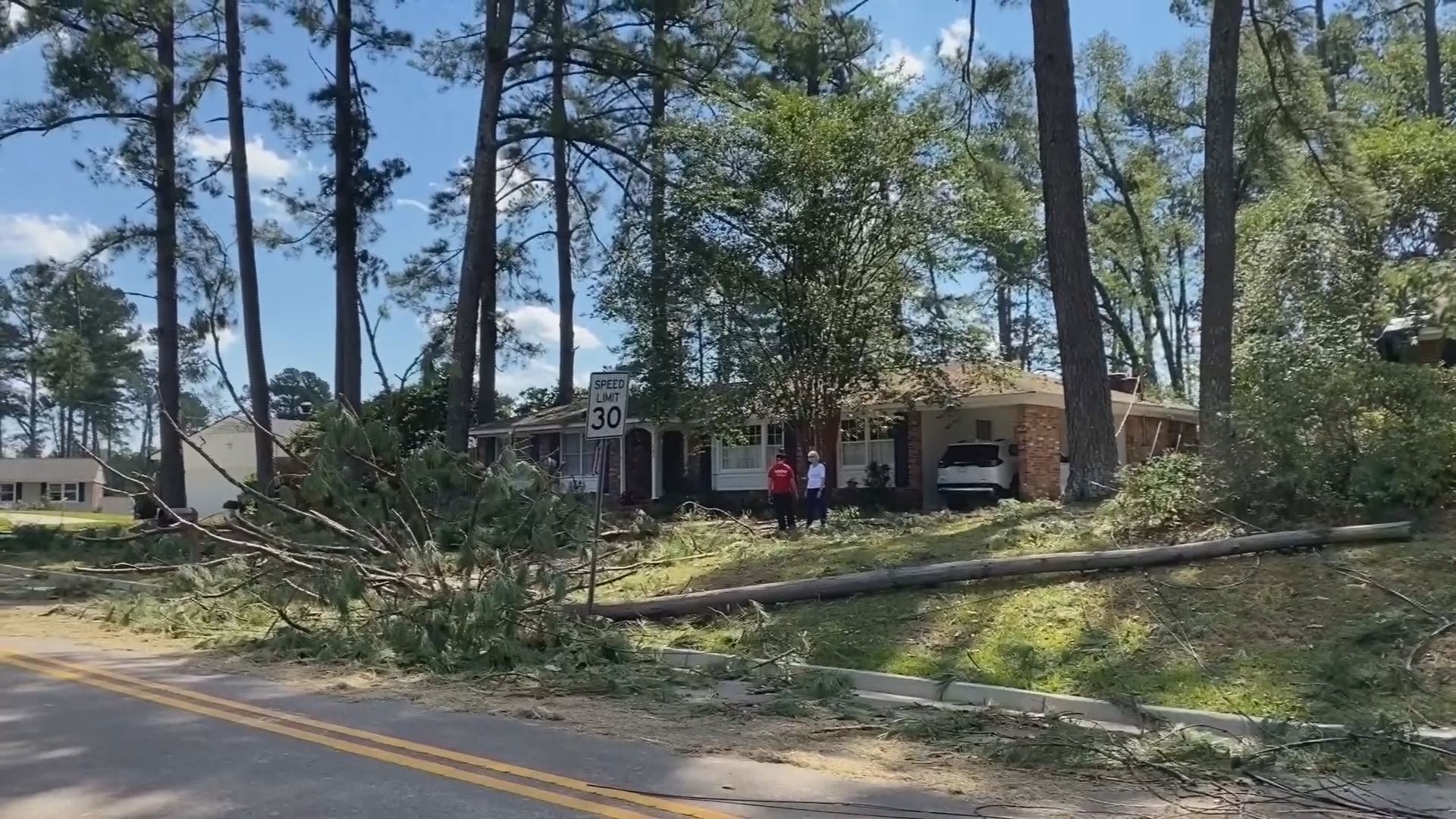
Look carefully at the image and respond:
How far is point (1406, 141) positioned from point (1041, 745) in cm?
2559

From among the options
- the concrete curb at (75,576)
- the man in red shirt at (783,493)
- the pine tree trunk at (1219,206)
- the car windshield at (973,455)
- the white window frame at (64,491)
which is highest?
the pine tree trunk at (1219,206)

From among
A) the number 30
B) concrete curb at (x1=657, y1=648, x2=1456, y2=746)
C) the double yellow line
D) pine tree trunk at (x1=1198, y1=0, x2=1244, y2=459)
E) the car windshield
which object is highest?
pine tree trunk at (x1=1198, y1=0, x2=1244, y2=459)

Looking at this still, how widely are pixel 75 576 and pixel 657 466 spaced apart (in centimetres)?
1747

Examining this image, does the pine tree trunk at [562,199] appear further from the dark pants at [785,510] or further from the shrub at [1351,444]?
the shrub at [1351,444]

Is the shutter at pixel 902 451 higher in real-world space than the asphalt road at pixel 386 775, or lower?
higher

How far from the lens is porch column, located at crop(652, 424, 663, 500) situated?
3325cm

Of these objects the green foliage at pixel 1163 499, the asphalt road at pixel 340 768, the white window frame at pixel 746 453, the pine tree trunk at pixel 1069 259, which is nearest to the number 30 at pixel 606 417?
the asphalt road at pixel 340 768

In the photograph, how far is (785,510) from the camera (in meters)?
19.2

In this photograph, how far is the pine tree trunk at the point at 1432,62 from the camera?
3022 cm

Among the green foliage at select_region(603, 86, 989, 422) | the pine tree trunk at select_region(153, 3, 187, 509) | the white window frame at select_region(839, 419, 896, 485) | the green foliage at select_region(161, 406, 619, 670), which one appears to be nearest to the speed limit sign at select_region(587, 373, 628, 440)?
the green foliage at select_region(161, 406, 619, 670)

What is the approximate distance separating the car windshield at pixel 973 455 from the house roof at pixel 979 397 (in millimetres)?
1118

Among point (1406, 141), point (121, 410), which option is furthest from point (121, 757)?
point (121, 410)

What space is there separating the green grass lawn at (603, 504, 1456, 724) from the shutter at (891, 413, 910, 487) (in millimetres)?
15566

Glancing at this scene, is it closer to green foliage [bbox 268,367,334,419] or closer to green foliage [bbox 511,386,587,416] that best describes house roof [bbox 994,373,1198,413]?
green foliage [bbox 511,386,587,416]
